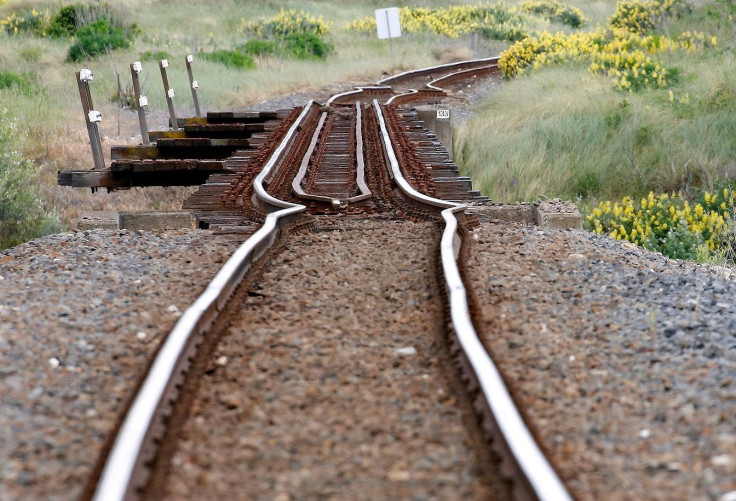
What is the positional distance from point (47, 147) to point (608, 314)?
11.3 m

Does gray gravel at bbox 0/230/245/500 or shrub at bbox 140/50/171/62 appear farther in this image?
shrub at bbox 140/50/171/62

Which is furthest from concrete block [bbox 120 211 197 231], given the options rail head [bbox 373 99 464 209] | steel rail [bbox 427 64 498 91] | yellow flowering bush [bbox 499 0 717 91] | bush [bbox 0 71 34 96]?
steel rail [bbox 427 64 498 91]

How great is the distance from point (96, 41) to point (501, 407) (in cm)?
2657

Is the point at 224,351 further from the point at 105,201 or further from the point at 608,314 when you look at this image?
the point at 105,201

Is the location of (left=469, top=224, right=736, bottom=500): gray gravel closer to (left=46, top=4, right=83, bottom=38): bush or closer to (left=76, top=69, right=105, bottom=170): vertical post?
(left=76, top=69, right=105, bottom=170): vertical post

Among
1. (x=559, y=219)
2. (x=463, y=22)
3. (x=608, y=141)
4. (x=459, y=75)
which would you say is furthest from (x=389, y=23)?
(x=559, y=219)

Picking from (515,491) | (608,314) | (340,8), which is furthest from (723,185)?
(340,8)

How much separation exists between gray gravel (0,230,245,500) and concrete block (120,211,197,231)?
1.73 ft

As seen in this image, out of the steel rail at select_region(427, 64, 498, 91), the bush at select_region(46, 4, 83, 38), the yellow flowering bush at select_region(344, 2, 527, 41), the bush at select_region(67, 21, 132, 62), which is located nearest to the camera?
the steel rail at select_region(427, 64, 498, 91)

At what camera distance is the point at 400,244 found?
563cm

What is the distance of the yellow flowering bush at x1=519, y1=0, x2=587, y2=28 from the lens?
45.9 meters

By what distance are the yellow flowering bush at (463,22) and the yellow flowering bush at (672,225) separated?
25.7 meters

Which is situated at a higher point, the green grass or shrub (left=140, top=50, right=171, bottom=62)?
shrub (left=140, top=50, right=171, bottom=62)

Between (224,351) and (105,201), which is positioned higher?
(224,351)
